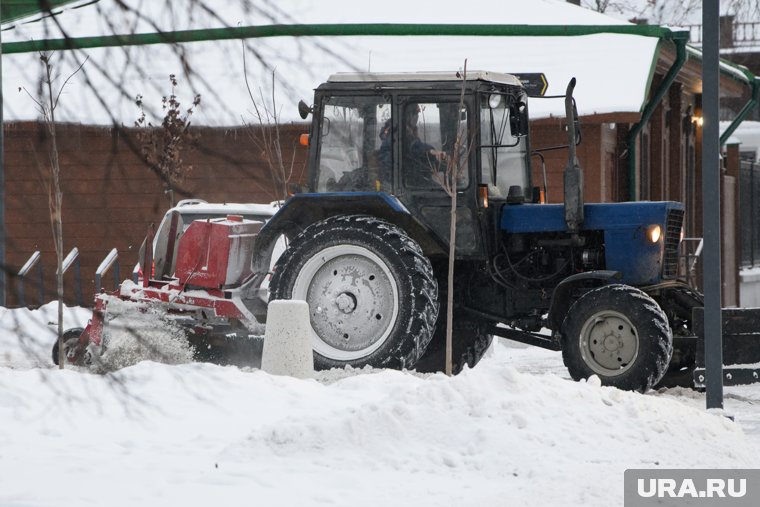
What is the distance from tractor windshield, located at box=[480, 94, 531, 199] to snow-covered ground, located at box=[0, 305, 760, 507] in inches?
108

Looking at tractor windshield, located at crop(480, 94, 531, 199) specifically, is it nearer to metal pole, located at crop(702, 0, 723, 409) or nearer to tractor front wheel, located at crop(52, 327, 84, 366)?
metal pole, located at crop(702, 0, 723, 409)

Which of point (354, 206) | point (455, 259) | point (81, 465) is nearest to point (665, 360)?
point (455, 259)

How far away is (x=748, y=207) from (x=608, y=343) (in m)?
17.5

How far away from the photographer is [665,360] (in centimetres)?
1042

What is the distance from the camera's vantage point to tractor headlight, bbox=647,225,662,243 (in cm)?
1126

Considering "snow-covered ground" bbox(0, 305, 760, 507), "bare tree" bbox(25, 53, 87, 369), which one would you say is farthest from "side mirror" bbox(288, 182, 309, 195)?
"snow-covered ground" bbox(0, 305, 760, 507)

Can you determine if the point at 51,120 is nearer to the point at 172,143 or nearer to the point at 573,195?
the point at 573,195

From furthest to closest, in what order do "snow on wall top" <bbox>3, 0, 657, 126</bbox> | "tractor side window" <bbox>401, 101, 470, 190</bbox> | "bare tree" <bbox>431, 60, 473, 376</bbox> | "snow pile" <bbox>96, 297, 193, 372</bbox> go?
"snow pile" <bbox>96, 297, 193, 372</bbox>, "tractor side window" <bbox>401, 101, 470, 190</bbox>, "bare tree" <bbox>431, 60, 473, 376</bbox>, "snow on wall top" <bbox>3, 0, 657, 126</bbox>

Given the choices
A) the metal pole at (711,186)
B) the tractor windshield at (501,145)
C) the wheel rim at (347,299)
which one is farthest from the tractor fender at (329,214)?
the metal pole at (711,186)

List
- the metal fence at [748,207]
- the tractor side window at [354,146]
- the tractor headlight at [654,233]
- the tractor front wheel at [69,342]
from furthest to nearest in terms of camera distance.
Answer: the metal fence at [748,207]
the tractor front wheel at [69,342]
the tractor side window at [354,146]
the tractor headlight at [654,233]

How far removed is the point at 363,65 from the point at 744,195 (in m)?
23.0

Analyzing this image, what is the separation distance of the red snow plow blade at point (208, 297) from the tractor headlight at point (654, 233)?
11.8ft

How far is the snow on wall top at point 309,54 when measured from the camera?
529 centimetres

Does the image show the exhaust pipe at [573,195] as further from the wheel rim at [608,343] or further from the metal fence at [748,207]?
the metal fence at [748,207]
